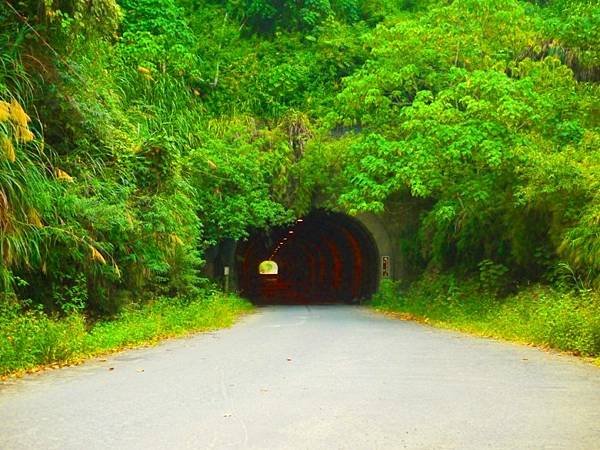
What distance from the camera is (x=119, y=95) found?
58.6 ft

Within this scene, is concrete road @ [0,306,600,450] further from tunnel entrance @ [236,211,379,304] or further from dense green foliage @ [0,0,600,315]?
tunnel entrance @ [236,211,379,304]

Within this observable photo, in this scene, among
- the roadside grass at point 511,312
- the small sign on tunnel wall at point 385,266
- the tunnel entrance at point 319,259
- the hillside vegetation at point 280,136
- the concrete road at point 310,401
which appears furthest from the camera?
the tunnel entrance at point 319,259

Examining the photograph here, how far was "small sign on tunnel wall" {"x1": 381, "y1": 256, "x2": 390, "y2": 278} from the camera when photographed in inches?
1105

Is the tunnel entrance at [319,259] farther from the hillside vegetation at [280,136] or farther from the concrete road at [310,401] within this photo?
the concrete road at [310,401]

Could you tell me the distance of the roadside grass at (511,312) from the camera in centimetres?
1141

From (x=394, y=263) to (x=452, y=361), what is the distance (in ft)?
58.7

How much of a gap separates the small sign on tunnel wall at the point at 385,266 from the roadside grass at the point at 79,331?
11720mm

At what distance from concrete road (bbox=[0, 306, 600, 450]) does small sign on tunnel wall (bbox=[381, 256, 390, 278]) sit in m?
16.3

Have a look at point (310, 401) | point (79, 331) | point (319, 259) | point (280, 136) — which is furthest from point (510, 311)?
point (319, 259)

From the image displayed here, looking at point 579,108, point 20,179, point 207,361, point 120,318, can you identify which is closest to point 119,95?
point 120,318

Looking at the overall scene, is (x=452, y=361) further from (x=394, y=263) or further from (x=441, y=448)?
(x=394, y=263)

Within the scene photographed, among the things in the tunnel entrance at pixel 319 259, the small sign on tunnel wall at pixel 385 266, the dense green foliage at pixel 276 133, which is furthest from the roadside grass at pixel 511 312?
the tunnel entrance at pixel 319 259

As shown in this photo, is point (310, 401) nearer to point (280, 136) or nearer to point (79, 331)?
point (79, 331)

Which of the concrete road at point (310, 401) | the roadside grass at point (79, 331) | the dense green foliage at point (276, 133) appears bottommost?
the concrete road at point (310, 401)
